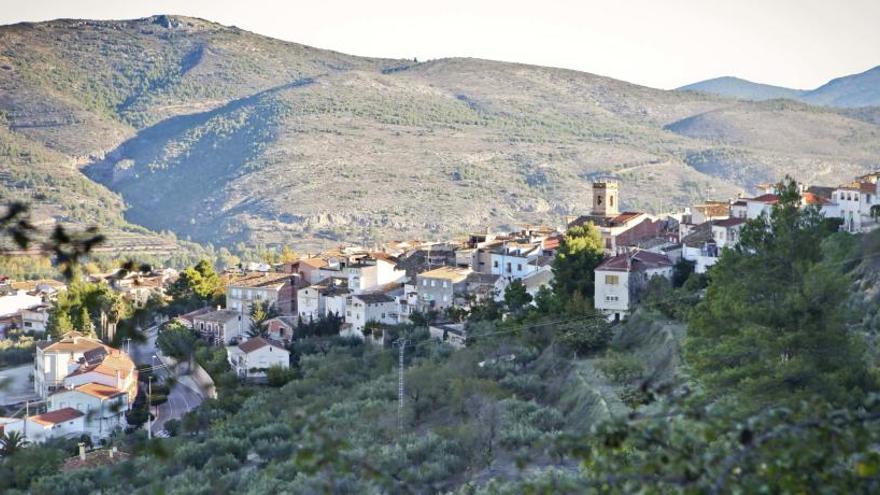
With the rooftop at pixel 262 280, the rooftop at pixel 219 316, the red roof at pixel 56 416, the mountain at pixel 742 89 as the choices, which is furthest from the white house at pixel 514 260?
the mountain at pixel 742 89

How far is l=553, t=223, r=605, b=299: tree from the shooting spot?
26.8 m

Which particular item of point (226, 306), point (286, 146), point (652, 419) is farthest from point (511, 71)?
point (652, 419)

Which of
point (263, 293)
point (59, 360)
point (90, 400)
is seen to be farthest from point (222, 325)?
point (90, 400)

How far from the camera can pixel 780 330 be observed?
44.8 feet

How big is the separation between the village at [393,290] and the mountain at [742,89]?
473ft

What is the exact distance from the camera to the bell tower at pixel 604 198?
37.4m

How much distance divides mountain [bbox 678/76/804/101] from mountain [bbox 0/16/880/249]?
60315 millimetres

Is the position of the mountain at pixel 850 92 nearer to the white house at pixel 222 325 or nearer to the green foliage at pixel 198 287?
the green foliage at pixel 198 287

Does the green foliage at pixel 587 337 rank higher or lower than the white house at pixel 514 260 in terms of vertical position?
lower

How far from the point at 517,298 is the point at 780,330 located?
15022mm

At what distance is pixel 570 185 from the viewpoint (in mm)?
83000

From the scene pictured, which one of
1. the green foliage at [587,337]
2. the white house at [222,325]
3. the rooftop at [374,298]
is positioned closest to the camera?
the green foliage at [587,337]

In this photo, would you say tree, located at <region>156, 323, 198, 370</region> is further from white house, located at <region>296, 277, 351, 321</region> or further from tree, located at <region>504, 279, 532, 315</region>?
tree, located at <region>504, 279, 532, 315</region>

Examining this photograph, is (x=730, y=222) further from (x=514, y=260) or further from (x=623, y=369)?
(x=623, y=369)
